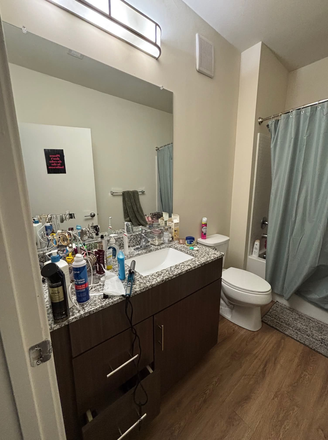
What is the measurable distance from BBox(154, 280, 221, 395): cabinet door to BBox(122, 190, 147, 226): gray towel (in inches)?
25.6

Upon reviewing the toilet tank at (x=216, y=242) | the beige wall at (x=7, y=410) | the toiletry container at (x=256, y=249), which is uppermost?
the beige wall at (x=7, y=410)

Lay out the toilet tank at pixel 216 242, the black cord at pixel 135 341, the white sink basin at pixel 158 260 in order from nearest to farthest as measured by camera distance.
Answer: the black cord at pixel 135 341, the white sink basin at pixel 158 260, the toilet tank at pixel 216 242

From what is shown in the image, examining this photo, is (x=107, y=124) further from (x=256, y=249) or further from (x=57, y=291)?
(x=256, y=249)

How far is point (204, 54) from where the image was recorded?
4.97 ft

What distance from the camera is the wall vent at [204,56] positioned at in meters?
1.47

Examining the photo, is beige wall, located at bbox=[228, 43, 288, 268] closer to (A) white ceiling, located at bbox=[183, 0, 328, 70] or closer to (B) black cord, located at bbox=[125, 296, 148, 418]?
(A) white ceiling, located at bbox=[183, 0, 328, 70]

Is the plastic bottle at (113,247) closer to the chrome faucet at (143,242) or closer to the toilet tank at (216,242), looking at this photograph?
the chrome faucet at (143,242)

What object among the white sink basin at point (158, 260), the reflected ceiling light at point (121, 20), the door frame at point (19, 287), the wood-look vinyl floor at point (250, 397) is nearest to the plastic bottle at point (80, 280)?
the door frame at point (19, 287)

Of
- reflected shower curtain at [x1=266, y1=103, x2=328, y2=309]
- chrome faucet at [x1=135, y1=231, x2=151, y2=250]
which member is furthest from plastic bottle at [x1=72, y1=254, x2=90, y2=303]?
reflected shower curtain at [x1=266, y1=103, x2=328, y2=309]

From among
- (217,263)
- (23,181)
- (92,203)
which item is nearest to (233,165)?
(217,263)

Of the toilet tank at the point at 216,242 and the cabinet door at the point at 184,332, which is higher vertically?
the toilet tank at the point at 216,242

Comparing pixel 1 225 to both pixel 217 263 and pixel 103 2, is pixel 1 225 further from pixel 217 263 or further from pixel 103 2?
pixel 103 2

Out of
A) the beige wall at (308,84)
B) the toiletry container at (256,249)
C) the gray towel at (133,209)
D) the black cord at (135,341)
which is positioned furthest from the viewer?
the toiletry container at (256,249)

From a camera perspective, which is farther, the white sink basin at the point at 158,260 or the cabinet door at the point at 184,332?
the white sink basin at the point at 158,260
